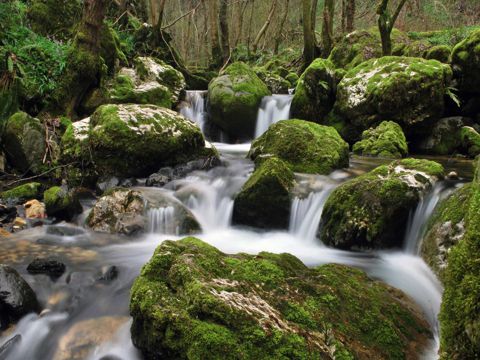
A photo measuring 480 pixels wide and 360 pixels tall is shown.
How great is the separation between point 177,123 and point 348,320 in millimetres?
6210

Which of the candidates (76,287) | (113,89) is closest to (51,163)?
(113,89)

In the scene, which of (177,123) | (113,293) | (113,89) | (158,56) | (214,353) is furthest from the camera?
(158,56)

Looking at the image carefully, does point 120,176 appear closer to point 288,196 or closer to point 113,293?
point 288,196

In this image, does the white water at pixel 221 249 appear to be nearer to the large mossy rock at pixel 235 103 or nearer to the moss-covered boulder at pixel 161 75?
the large mossy rock at pixel 235 103

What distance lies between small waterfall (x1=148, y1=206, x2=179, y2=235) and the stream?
0.02 m

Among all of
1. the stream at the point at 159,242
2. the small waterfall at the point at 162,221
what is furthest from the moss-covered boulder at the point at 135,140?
the small waterfall at the point at 162,221

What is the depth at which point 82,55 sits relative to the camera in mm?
9281

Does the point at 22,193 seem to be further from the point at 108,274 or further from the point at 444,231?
the point at 444,231

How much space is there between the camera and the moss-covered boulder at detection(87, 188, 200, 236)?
5.94 meters

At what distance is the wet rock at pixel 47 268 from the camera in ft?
14.1

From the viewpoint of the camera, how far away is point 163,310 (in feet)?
8.44

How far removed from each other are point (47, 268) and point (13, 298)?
907 millimetres

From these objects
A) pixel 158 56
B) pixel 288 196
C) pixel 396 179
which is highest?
pixel 158 56

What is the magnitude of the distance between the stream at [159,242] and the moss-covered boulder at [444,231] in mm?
147
